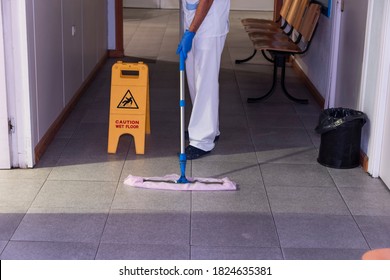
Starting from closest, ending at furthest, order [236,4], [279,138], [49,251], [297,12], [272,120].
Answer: [49,251], [279,138], [272,120], [297,12], [236,4]

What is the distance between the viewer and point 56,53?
18.2ft

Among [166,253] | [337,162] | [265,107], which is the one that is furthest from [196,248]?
[265,107]

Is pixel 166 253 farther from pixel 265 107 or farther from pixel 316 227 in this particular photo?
pixel 265 107

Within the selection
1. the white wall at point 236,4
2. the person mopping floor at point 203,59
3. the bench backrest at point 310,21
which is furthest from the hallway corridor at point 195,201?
the white wall at point 236,4

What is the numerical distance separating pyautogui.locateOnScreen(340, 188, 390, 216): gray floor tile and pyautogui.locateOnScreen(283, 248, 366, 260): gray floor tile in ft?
1.80

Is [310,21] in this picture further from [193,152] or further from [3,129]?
[3,129]

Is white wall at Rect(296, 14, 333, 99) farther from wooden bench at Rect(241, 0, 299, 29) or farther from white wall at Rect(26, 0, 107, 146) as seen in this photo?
white wall at Rect(26, 0, 107, 146)

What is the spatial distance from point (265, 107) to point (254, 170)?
70.6 inches

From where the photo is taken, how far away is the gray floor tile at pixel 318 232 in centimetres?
382

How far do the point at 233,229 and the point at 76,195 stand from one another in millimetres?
1039

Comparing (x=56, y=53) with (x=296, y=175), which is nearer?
(x=296, y=175)

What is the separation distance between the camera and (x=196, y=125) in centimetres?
512

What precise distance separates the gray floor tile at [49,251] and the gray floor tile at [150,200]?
552mm

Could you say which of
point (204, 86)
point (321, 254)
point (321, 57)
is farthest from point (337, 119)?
point (321, 57)
